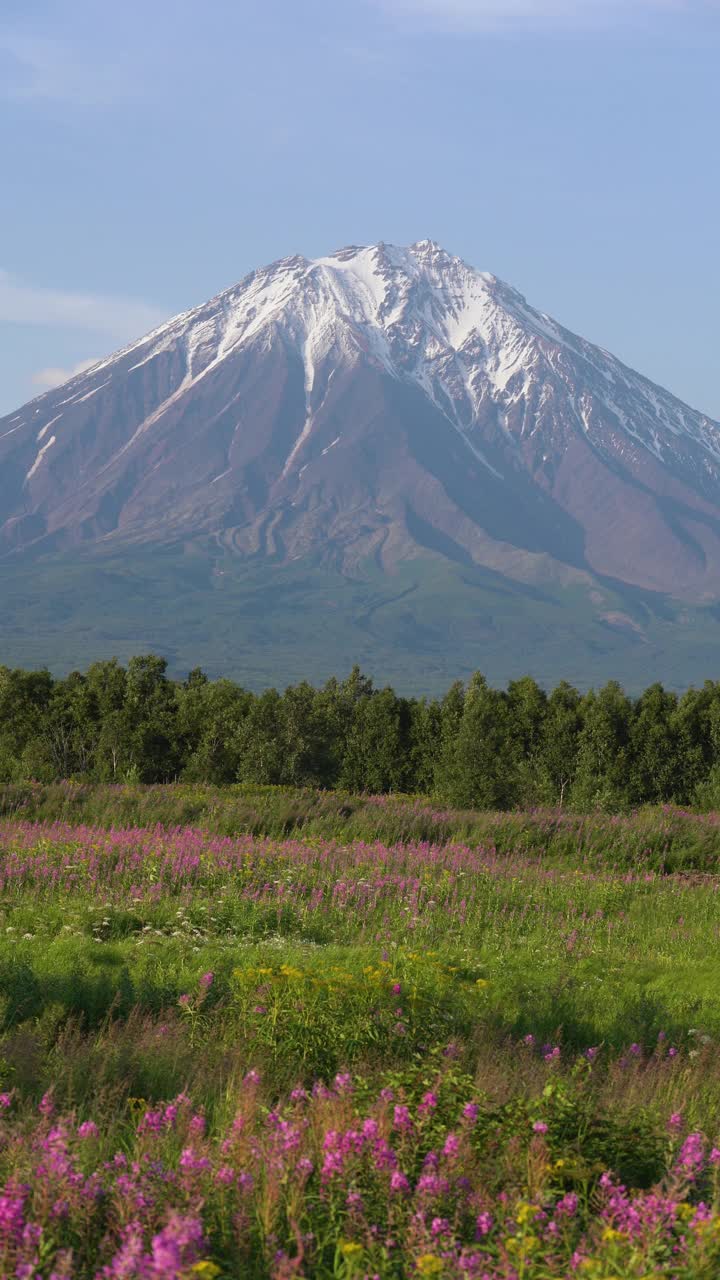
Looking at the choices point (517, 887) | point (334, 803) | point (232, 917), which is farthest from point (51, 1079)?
point (334, 803)

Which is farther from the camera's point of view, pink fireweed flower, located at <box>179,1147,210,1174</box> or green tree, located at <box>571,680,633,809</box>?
green tree, located at <box>571,680,633,809</box>

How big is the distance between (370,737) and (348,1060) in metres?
31.2

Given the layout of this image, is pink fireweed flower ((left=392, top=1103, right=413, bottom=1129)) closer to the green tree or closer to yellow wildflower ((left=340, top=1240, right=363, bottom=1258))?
yellow wildflower ((left=340, top=1240, right=363, bottom=1258))

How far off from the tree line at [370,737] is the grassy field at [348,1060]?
1561cm

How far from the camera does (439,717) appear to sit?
4003 cm

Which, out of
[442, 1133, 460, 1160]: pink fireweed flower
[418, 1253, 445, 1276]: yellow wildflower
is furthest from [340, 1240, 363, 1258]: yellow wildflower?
[442, 1133, 460, 1160]: pink fireweed flower

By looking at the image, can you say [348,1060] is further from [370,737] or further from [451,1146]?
[370,737]

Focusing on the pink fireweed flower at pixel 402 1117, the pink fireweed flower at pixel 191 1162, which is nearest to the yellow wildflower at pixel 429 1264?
the pink fireweed flower at pixel 191 1162

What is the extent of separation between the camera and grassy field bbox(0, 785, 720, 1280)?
5.07 m

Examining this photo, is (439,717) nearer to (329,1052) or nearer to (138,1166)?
(329,1052)

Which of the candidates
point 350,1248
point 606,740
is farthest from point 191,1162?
point 606,740

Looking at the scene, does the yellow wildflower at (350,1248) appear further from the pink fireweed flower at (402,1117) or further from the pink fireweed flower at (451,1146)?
the pink fireweed flower at (402,1117)

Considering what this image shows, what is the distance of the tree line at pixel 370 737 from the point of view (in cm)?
3566

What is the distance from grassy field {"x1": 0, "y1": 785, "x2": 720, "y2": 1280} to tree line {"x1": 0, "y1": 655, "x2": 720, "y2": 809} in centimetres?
1561
